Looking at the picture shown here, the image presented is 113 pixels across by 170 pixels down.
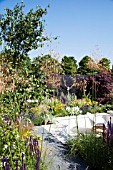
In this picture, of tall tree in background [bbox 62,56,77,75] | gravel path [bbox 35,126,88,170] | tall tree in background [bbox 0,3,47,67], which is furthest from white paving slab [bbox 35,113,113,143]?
tall tree in background [bbox 62,56,77,75]

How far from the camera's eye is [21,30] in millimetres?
8164

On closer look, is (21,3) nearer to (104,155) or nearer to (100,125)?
(100,125)

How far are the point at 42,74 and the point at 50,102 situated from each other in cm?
94

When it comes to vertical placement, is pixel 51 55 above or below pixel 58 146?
above

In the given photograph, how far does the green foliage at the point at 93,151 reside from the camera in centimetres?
282

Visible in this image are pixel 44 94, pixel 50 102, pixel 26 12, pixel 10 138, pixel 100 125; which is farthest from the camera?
pixel 26 12

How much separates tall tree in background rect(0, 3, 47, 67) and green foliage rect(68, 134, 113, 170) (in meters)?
5.08

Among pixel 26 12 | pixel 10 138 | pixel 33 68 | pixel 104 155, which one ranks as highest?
pixel 26 12

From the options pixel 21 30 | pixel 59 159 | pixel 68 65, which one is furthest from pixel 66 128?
pixel 68 65

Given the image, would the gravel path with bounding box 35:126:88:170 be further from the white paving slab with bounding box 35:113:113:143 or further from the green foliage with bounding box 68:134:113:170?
the white paving slab with bounding box 35:113:113:143

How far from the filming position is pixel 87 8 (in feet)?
10.8

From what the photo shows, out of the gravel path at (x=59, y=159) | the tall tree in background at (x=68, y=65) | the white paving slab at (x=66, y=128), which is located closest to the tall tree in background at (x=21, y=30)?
the white paving slab at (x=66, y=128)

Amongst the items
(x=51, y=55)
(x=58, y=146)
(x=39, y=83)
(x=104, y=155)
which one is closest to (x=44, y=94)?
(x=39, y=83)

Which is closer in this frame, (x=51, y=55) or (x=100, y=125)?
(x=100, y=125)
